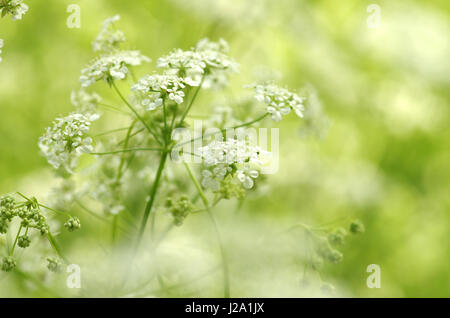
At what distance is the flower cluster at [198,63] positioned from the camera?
53.1 inches

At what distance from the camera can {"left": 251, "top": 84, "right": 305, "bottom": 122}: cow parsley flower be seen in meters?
1.37

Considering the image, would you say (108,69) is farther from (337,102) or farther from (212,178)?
(337,102)

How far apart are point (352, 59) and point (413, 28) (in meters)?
0.40

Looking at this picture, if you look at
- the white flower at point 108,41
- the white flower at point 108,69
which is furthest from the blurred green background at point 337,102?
the white flower at point 108,69

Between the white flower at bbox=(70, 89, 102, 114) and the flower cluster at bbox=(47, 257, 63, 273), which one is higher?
the white flower at bbox=(70, 89, 102, 114)

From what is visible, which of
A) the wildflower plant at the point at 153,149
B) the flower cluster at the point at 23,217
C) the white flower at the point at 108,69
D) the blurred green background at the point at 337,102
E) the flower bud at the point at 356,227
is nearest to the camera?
the flower cluster at the point at 23,217

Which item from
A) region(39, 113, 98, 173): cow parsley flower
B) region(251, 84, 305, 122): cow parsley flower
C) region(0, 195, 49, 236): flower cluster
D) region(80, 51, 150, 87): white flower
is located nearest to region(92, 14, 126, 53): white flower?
region(80, 51, 150, 87): white flower

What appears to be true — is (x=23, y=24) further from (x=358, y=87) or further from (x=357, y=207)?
(x=357, y=207)

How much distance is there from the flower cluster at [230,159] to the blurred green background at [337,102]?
41.6 inches

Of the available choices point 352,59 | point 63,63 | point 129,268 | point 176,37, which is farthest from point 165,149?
point 352,59

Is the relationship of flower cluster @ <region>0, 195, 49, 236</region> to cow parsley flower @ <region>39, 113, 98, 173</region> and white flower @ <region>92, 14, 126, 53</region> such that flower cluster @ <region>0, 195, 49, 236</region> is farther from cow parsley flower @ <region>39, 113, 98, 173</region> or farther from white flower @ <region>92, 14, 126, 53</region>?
white flower @ <region>92, 14, 126, 53</region>

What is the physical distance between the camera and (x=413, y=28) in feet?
9.31

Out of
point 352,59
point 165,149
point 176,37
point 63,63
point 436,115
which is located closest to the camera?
point 165,149

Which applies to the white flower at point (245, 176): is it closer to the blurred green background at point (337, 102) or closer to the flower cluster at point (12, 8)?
the flower cluster at point (12, 8)
